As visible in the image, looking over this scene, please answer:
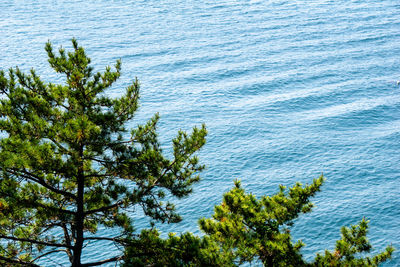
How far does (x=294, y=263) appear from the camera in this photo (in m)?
13.8

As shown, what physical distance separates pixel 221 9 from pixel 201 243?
98.2 m

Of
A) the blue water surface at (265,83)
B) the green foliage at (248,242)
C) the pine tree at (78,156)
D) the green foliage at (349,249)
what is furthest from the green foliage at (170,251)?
the blue water surface at (265,83)

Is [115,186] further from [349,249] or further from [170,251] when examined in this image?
[349,249]

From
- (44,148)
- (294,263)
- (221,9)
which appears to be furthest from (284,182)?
(221,9)

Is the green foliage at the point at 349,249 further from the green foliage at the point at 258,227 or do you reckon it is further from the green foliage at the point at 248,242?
the green foliage at the point at 258,227

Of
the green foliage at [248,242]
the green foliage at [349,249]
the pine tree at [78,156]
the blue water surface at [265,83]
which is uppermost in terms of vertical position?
the blue water surface at [265,83]

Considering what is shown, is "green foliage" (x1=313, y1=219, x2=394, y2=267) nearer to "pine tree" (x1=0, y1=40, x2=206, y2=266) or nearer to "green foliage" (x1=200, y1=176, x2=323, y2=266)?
"green foliage" (x1=200, y1=176, x2=323, y2=266)

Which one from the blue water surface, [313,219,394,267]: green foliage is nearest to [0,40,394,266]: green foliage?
[313,219,394,267]: green foliage

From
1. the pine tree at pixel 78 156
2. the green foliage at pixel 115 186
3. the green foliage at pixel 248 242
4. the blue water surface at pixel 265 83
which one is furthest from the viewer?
the blue water surface at pixel 265 83

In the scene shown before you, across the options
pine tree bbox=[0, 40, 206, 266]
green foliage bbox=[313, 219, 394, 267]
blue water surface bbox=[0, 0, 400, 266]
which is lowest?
green foliage bbox=[313, 219, 394, 267]

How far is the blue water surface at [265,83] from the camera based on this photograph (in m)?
42.9

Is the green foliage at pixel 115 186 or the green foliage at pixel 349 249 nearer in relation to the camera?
the green foliage at pixel 115 186

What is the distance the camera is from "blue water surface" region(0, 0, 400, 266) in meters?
42.9

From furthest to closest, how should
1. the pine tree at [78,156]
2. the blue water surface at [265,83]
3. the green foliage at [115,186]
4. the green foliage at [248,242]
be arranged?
the blue water surface at [265,83], the pine tree at [78,156], the green foliage at [248,242], the green foliage at [115,186]
